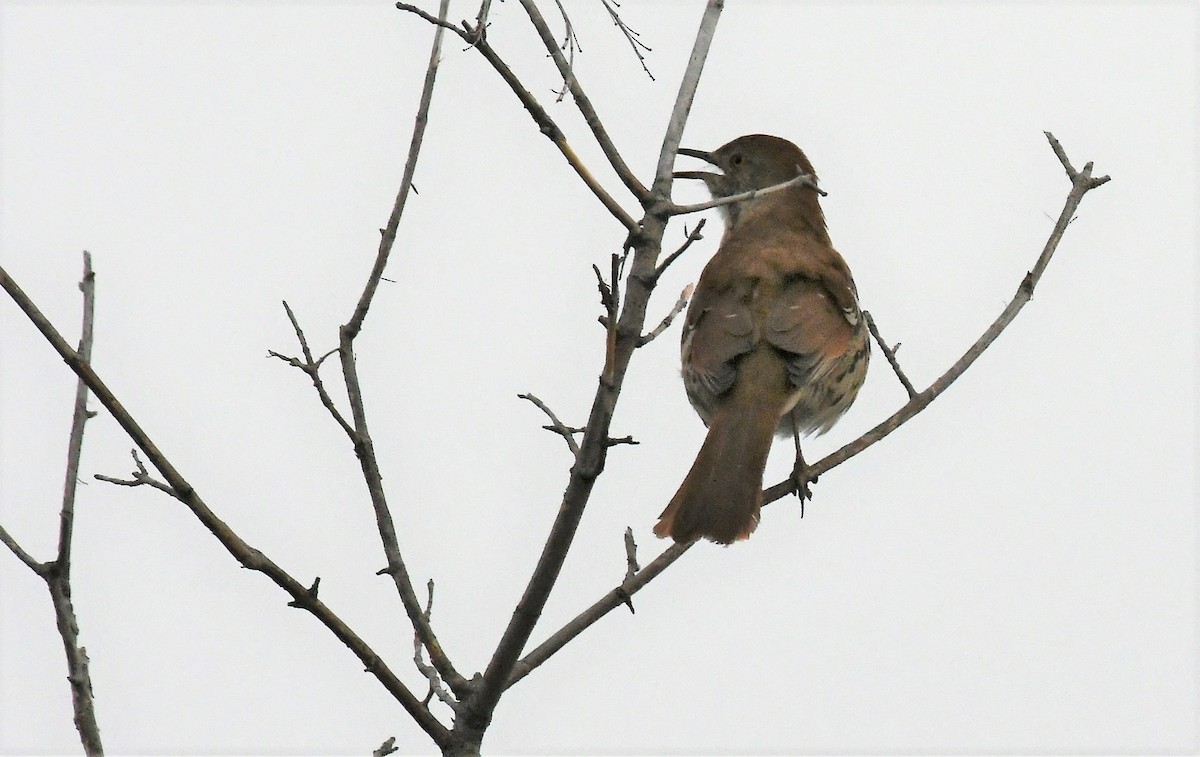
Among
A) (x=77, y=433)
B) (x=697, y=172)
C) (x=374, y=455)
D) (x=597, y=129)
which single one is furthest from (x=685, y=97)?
(x=697, y=172)

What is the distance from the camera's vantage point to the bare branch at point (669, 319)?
3.62 metres

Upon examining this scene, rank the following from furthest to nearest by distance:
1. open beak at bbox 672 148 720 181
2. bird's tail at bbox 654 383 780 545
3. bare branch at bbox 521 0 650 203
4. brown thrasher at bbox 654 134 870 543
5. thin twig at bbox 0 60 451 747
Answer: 1. open beak at bbox 672 148 720 181
2. brown thrasher at bbox 654 134 870 543
3. bird's tail at bbox 654 383 780 545
4. bare branch at bbox 521 0 650 203
5. thin twig at bbox 0 60 451 747

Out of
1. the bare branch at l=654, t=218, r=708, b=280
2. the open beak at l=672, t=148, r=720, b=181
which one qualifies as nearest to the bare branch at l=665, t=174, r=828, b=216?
the bare branch at l=654, t=218, r=708, b=280

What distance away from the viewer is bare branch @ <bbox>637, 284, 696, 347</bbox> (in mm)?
3618

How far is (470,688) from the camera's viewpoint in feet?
12.5

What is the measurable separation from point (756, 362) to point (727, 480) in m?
0.73

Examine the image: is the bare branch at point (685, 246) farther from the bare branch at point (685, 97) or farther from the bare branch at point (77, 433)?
the bare branch at point (77, 433)

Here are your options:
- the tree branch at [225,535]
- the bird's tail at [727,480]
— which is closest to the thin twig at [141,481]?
the tree branch at [225,535]

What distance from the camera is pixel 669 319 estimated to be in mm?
4035

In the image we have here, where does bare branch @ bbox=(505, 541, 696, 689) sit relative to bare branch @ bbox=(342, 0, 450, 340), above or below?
below

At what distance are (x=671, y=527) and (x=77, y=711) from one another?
2219mm

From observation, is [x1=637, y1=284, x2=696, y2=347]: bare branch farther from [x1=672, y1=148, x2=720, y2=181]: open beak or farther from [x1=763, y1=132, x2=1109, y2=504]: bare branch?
[x1=672, y1=148, x2=720, y2=181]: open beak

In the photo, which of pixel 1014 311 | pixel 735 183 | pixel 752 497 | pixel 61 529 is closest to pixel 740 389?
pixel 752 497

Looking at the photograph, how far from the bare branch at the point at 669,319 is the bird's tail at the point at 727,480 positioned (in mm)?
933
